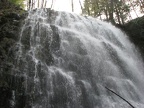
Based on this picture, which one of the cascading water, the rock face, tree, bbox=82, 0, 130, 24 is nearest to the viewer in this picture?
the rock face

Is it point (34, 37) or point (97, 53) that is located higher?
point (34, 37)

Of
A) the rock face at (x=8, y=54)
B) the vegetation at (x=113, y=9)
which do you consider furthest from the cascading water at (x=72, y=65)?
the vegetation at (x=113, y=9)

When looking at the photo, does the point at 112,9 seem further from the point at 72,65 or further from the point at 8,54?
the point at 8,54

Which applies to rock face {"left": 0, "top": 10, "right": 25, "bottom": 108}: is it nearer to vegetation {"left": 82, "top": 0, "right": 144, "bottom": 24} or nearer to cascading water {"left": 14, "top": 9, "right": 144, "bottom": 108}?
cascading water {"left": 14, "top": 9, "right": 144, "bottom": 108}

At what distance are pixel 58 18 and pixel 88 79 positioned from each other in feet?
15.2

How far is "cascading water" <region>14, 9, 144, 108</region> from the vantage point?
7949 mm

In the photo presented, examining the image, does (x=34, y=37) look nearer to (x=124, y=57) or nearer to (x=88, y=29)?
(x=88, y=29)

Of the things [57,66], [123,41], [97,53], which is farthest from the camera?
[123,41]

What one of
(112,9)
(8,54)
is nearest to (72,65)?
(8,54)

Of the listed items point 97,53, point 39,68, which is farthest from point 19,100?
point 97,53

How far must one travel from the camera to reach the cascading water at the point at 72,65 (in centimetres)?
795

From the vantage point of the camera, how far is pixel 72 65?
934 cm

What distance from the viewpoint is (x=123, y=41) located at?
44.9 feet

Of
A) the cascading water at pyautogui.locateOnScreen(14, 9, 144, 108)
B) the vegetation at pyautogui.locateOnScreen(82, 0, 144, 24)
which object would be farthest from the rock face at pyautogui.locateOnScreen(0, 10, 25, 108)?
the vegetation at pyautogui.locateOnScreen(82, 0, 144, 24)
